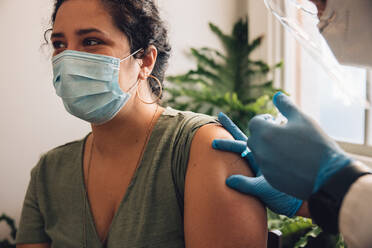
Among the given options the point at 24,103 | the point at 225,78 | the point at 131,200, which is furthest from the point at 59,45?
the point at 225,78

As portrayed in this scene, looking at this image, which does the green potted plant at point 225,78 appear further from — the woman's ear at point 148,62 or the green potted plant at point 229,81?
the woman's ear at point 148,62

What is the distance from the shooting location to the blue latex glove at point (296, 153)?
64 centimetres

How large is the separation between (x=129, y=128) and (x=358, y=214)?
0.80 metres

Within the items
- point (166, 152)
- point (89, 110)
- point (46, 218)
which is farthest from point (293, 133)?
point (46, 218)

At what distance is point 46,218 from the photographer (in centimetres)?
117

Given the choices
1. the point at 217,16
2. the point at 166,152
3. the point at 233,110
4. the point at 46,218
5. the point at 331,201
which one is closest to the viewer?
the point at 331,201

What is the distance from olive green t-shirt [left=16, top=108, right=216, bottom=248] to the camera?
97 cm

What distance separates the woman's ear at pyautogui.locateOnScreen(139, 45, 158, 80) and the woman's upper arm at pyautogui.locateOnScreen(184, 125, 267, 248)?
1.34 ft

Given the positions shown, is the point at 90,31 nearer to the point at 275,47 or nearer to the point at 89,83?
the point at 89,83

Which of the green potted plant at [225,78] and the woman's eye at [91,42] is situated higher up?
the woman's eye at [91,42]

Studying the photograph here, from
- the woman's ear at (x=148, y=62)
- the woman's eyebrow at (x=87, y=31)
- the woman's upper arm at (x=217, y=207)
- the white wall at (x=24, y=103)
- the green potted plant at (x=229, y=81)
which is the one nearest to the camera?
the woman's upper arm at (x=217, y=207)

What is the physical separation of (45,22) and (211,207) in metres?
1.98

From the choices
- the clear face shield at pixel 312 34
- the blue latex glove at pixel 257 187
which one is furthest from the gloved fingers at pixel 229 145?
the clear face shield at pixel 312 34

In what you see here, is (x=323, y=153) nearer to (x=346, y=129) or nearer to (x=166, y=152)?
(x=166, y=152)
